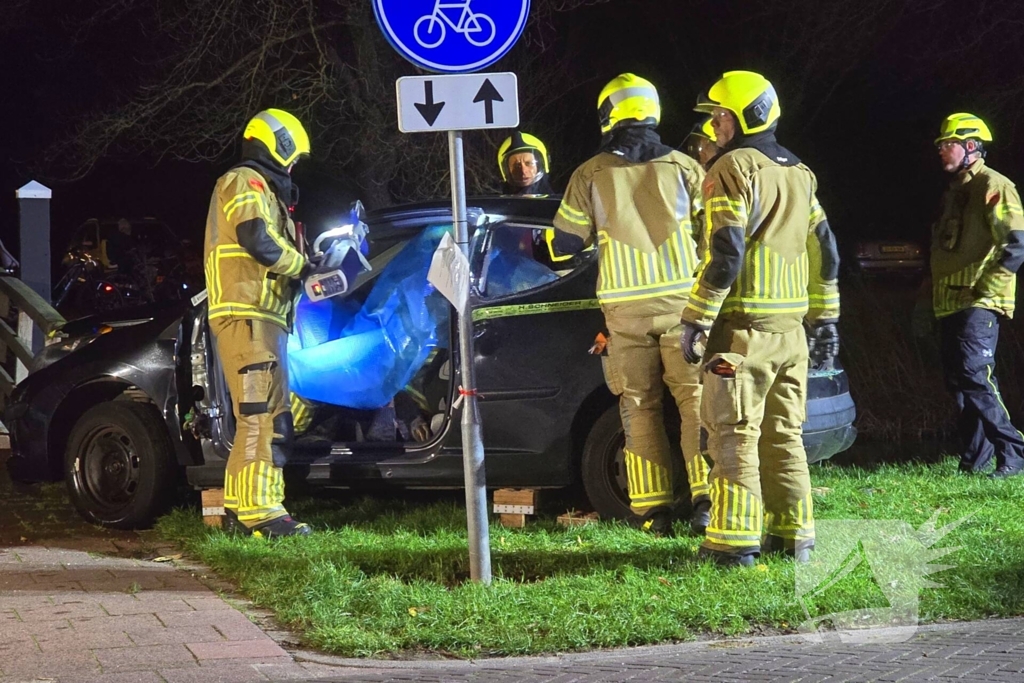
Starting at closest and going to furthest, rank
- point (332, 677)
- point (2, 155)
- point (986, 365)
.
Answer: point (332, 677), point (986, 365), point (2, 155)

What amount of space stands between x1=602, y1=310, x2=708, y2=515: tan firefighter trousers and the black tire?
8.55 feet

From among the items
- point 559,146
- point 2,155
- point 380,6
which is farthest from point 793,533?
point 2,155

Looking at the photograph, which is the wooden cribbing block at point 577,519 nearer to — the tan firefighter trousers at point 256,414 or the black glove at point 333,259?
the tan firefighter trousers at point 256,414

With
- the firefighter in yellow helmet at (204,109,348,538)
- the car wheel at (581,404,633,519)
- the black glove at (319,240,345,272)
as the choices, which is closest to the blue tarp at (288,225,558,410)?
the firefighter in yellow helmet at (204,109,348,538)

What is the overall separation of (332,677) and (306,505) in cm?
342

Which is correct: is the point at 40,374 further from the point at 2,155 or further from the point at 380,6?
the point at 2,155

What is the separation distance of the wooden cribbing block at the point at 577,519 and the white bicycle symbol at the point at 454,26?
8.42ft

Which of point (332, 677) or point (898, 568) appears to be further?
point (898, 568)

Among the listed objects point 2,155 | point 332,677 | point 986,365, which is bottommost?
point 332,677

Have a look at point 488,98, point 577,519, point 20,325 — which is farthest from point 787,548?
point 20,325

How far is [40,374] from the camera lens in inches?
317

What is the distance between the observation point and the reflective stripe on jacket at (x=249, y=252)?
22.5 feet

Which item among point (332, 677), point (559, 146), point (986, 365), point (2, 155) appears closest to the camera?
point (332, 677)

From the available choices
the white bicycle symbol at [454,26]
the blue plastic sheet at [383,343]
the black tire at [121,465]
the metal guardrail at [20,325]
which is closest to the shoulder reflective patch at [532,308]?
the blue plastic sheet at [383,343]
